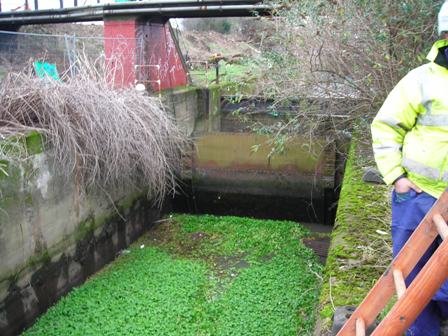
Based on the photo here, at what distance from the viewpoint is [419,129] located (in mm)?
2045

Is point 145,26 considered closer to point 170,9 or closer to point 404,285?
point 170,9

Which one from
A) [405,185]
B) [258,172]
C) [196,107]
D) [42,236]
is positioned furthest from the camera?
[196,107]

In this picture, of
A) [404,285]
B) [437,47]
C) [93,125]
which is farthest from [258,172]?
[404,285]

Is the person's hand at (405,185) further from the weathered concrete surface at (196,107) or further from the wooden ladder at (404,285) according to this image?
the weathered concrete surface at (196,107)

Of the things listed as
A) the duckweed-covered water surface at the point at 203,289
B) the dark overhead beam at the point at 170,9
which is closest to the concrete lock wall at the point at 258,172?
the duckweed-covered water surface at the point at 203,289

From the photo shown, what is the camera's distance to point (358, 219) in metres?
3.88

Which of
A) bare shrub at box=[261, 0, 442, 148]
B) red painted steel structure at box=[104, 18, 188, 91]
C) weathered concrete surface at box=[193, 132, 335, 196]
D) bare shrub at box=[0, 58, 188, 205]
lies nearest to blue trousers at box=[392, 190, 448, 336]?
bare shrub at box=[261, 0, 442, 148]

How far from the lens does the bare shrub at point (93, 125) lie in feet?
18.5

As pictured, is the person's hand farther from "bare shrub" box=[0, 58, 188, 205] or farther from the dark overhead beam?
the dark overhead beam

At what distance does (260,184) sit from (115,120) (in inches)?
143

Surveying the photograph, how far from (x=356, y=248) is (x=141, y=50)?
→ 869 centimetres

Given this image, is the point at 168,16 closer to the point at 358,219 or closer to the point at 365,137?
the point at 365,137

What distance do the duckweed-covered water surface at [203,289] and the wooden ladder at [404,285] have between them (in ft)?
6.73

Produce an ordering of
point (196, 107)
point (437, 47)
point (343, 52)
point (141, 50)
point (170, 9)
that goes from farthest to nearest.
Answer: point (196, 107)
point (141, 50)
point (170, 9)
point (343, 52)
point (437, 47)
